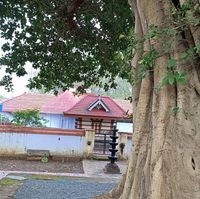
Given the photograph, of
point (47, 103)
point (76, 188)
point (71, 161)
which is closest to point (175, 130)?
point (76, 188)

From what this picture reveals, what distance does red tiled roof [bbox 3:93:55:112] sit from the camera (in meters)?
27.0

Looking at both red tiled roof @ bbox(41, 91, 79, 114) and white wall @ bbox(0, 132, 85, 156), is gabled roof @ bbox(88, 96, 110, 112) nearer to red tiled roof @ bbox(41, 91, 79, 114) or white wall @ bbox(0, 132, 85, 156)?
red tiled roof @ bbox(41, 91, 79, 114)

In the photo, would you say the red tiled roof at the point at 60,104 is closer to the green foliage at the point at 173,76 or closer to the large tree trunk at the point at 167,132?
the large tree trunk at the point at 167,132

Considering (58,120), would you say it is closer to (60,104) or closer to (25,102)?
(60,104)

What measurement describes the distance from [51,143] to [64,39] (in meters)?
6.31

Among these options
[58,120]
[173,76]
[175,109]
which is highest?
[58,120]

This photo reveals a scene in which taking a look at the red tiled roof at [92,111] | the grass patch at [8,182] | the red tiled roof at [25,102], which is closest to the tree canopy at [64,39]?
the grass patch at [8,182]

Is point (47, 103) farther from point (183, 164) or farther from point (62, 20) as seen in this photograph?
point (183, 164)

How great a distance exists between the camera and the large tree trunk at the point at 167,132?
126 inches

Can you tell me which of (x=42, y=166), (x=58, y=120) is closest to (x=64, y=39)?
(x=42, y=166)

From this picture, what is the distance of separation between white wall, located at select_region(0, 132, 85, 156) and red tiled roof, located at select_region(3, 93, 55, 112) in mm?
12419

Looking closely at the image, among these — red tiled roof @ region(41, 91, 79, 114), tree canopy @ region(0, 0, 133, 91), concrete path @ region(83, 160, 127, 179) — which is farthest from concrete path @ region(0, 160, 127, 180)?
red tiled roof @ region(41, 91, 79, 114)

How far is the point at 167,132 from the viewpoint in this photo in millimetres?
3375

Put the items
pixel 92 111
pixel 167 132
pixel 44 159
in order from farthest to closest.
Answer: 1. pixel 92 111
2. pixel 44 159
3. pixel 167 132
